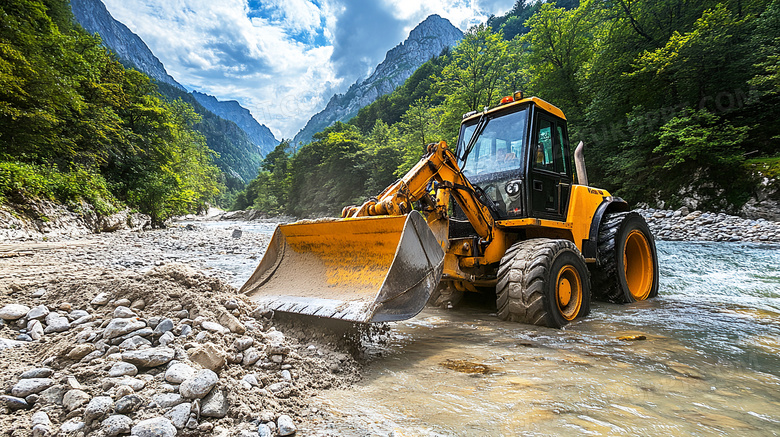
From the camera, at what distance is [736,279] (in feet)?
20.4

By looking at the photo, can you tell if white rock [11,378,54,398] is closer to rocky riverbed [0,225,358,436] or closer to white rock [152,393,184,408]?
rocky riverbed [0,225,358,436]

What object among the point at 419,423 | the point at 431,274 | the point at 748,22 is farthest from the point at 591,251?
the point at 748,22

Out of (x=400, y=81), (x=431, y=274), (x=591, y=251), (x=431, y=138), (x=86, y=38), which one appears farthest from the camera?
(x=400, y=81)

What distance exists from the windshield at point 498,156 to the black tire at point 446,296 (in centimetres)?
124

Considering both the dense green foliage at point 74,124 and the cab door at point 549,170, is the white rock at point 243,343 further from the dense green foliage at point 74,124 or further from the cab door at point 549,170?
the dense green foliage at point 74,124

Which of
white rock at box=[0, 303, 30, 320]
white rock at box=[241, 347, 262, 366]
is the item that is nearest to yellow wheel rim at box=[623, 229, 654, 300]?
white rock at box=[241, 347, 262, 366]

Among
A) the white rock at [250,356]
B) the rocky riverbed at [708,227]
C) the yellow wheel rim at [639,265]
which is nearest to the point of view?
the white rock at [250,356]

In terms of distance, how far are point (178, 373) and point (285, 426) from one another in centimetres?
62

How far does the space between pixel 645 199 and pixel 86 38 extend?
1053 inches

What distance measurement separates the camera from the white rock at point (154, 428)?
1387 mm

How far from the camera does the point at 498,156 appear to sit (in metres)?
4.50

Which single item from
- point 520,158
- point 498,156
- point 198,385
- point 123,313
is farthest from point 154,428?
point 498,156

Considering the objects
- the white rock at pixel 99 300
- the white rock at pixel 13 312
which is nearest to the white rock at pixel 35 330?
the white rock at pixel 13 312

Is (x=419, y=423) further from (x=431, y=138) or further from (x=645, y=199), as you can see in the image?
(x=431, y=138)
